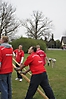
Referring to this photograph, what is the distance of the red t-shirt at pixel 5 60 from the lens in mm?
5504

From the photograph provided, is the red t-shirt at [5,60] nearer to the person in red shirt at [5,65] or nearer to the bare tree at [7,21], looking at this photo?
the person in red shirt at [5,65]

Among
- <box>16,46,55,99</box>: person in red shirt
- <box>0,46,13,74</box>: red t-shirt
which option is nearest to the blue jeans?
<box>0,46,13,74</box>: red t-shirt

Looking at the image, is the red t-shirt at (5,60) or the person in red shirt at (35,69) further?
the person in red shirt at (35,69)

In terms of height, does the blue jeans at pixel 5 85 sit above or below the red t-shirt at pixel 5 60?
below

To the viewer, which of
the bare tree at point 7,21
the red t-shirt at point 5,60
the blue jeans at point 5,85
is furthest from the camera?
the bare tree at point 7,21

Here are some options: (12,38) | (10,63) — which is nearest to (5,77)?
(10,63)

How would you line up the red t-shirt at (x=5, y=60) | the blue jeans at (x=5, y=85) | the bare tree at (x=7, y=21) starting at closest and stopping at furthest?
the red t-shirt at (x=5, y=60), the blue jeans at (x=5, y=85), the bare tree at (x=7, y=21)

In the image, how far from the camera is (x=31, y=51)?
5.90 meters

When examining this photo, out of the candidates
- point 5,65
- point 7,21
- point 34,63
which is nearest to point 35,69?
point 34,63

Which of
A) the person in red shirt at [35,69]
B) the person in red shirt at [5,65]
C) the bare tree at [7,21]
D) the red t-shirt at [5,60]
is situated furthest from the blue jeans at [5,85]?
the bare tree at [7,21]

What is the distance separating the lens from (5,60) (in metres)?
5.59

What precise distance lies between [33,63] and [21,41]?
41.7 m

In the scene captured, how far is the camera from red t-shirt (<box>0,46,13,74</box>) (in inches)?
217

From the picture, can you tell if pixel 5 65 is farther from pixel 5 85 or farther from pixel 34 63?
pixel 34 63
